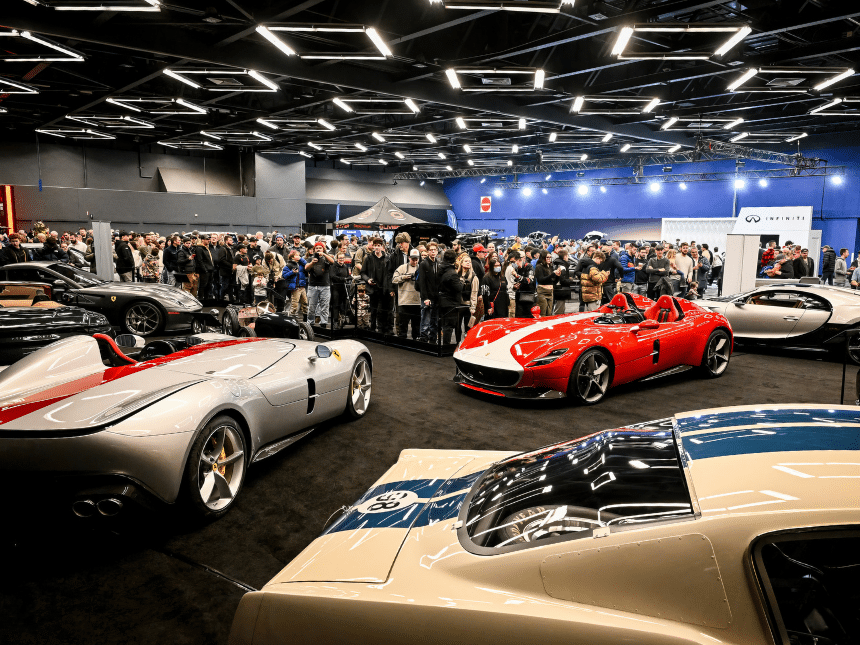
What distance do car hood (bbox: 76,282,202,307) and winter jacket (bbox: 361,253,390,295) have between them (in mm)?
2978

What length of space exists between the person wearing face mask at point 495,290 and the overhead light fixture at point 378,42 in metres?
4.22

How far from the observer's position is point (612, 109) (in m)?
16.4

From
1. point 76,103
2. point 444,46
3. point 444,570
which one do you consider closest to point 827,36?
point 444,46

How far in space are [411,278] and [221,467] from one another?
6020 mm

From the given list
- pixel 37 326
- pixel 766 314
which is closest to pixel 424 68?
pixel 766 314

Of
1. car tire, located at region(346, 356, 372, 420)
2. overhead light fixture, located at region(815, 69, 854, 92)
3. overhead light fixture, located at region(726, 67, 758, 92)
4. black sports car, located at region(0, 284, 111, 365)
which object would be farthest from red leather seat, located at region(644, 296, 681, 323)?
overhead light fixture, located at region(815, 69, 854, 92)

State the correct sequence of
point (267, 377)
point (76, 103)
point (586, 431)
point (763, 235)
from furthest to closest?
point (763, 235), point (76, 103), point (586, 431), point (267, 377)

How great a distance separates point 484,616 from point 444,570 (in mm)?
192

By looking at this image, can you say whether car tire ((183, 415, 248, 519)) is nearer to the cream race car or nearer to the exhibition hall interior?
the exhibition hall interior

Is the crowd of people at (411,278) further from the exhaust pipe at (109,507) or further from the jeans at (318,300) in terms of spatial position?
the exhaust pipe at (109,507)

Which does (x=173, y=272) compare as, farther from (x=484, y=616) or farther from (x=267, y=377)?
(x=484, y=616)

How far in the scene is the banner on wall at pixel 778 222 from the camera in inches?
864

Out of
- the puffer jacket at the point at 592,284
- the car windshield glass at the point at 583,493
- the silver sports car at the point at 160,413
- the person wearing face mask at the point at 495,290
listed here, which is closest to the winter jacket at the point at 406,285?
the person wearing face mask at the point at 495,290

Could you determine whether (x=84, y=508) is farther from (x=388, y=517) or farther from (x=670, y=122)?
(x=670, y=122)
